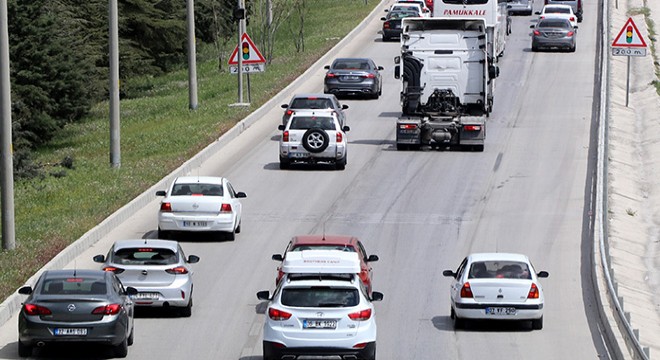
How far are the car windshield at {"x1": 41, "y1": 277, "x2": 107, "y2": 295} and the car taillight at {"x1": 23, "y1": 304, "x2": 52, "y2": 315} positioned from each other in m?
0.33

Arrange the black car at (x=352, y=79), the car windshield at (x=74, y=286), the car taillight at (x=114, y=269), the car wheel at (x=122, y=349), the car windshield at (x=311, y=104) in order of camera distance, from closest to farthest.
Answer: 1. the car windshield at (x=74, y=286)
2. the car wheel at (x=122, y=349)
3. the car taillight at (x=114, y=269)
4. the car windshield at (x=311, y=104)
5. the black car at (x=352, y=79)

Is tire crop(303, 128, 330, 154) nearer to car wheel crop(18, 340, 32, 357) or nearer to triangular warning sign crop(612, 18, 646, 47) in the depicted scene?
triangular warning sign crop(612, 18, 646, 47)

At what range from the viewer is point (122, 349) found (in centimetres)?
2128

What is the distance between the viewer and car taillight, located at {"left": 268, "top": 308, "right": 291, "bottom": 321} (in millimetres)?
20328

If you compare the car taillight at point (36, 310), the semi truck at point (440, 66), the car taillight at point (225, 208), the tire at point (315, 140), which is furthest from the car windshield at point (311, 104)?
the car taillight at point (36, 310)

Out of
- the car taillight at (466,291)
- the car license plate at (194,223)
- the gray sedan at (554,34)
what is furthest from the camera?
the gray sedan at (554,34)

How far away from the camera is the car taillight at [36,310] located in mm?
20359

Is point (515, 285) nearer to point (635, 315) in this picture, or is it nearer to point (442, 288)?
point (442, 288)

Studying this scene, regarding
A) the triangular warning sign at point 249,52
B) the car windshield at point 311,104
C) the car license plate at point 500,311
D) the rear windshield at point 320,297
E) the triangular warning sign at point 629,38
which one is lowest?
the car license plate at point 500,311

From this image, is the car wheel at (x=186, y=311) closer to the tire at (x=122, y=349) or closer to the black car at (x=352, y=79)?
the tire at (x=122, y=349)

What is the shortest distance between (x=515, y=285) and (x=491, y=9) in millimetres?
31039

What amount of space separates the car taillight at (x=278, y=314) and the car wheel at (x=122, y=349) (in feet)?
7.58

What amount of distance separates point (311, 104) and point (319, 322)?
27.1 meters

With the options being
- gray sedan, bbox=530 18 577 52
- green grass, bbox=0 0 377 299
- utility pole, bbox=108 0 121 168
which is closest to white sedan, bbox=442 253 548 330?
green grass, bbox=0 0 377 299
